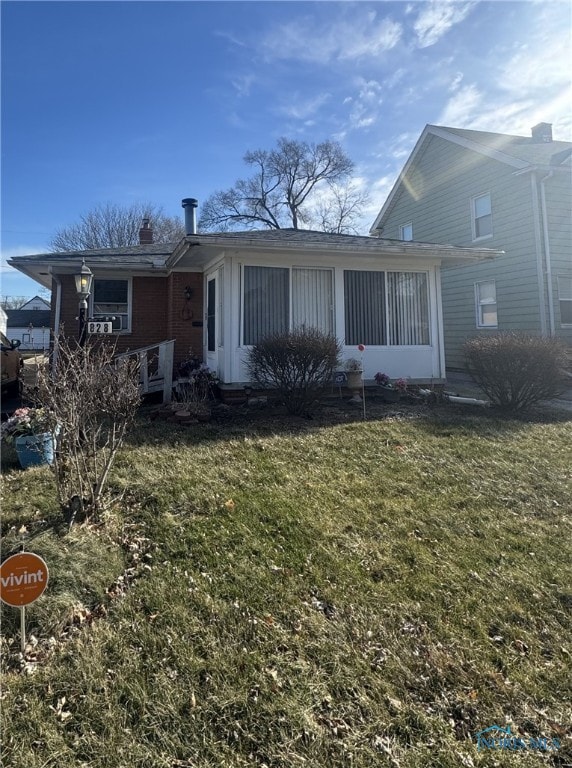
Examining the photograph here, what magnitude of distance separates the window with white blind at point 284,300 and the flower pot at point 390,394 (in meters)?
1.62

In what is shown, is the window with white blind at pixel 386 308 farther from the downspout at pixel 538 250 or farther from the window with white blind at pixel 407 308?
the downspout at pixel 538 250

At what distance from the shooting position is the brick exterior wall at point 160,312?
400 inches

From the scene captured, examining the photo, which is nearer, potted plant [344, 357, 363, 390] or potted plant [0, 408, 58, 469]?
potted plant [0, 408, 58, 469]

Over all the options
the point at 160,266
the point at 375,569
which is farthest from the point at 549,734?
the point at 160,266

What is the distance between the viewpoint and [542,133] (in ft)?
49.0

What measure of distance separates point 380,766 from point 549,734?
0.87m

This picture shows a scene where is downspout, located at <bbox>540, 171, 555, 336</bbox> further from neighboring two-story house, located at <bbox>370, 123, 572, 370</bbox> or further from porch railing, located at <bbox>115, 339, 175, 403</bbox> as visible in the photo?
porch railing, located at <bbox>115, 339, 175, 403</bbox>

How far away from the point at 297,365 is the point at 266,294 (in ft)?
6.95

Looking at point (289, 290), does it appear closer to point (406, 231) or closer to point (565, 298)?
point (565, 298)

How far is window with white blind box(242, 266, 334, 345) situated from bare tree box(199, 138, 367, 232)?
24026 mm

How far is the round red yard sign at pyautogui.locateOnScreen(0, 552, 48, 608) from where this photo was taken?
91.3 inches

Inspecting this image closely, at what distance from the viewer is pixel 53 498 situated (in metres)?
4.04

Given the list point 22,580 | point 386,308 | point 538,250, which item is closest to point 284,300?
point 386,308

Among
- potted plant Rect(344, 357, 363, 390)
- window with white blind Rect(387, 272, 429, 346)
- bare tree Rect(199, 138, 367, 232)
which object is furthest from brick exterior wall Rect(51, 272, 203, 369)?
bare tree Rect(199, 138, 367, 232)
